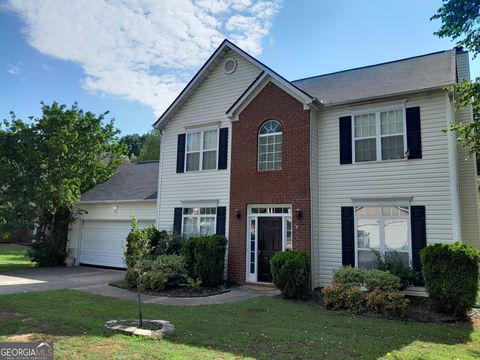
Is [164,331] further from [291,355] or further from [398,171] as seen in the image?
[398,171]

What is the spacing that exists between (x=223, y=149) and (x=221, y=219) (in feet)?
8.97

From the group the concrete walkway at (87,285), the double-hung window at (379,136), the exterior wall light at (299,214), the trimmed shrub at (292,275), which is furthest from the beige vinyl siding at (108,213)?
the double-hung window at (379,136)

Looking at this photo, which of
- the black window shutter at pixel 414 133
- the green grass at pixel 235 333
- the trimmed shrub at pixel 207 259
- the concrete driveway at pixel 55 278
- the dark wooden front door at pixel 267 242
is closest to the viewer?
the green grass at pixel 235 333

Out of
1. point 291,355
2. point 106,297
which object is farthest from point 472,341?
point 106,297

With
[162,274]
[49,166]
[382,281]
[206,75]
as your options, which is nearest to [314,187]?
[382,281]

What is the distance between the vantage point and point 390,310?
9156mm

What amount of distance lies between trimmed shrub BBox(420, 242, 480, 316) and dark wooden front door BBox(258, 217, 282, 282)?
499 cm

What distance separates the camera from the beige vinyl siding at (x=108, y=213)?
17281 mm

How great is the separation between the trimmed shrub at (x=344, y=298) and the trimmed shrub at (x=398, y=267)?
1.55 m

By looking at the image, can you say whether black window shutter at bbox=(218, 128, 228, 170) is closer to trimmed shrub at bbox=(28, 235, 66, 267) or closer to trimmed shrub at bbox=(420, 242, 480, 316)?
trimmed shrub at bbox=(420, 242, 480, 316)

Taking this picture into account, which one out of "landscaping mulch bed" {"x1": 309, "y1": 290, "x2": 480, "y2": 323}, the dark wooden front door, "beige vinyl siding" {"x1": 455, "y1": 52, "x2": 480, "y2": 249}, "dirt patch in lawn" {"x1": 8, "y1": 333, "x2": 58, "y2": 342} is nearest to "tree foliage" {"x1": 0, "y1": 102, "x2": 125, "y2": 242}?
the dark wooden front door

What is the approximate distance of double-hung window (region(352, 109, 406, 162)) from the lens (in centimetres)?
1161

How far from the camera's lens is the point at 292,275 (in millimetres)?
10742

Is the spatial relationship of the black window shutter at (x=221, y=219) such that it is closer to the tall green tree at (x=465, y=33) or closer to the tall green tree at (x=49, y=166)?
the tall green tree at (x=465, y=33)
